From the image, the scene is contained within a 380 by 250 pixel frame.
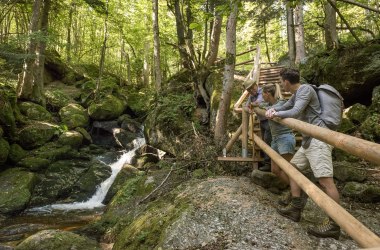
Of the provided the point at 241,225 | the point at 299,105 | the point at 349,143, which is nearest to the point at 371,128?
the point at 299,105

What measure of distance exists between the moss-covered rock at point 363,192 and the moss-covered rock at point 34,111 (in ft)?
46.0

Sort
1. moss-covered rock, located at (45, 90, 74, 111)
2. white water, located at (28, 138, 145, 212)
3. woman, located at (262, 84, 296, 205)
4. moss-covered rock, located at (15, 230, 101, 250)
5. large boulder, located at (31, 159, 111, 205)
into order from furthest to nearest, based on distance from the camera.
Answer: moss-covered rock, located at (45, 90, 74, 111) → large boulder, located at (31, 159, 111, 205) → white water, located at (28, 138, 145, 212) → moss-covered rock, located at (15, 230, 101, 250) → woman, located at (262, 84, 296, 205)

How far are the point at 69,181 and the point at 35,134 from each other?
9.50 ft

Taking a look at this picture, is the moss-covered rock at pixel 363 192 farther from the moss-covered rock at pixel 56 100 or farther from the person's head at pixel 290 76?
the moss-covered rock at pixel 56 100

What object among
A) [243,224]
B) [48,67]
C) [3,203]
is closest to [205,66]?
[3,203]

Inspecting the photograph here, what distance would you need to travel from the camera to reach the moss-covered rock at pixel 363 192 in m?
5.46

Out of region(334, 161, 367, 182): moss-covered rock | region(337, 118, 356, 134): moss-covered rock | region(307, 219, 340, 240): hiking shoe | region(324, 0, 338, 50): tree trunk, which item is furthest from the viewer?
region(324, 0, 338, 50): tree trunk

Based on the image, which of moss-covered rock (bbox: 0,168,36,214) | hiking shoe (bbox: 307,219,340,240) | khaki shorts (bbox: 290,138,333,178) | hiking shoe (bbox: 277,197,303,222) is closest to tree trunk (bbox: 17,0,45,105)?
moss-covered rock (bbox: 0,168,36,214)

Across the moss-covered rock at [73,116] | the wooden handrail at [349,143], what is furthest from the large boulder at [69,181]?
the wooden handrail at [349,143]

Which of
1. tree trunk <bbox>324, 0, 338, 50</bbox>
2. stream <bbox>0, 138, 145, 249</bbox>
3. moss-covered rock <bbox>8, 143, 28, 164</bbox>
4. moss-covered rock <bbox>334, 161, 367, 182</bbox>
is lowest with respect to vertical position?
stream <bbox>0, 138, 145, 249</bbox>

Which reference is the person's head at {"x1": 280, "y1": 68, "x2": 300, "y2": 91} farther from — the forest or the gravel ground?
the gravel ground

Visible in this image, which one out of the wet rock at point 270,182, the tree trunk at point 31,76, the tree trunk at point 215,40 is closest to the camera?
the wet rock at point 270,182

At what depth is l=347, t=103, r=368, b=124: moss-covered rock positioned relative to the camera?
824 centimetres

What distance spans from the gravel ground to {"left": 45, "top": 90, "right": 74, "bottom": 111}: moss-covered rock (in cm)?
1488
